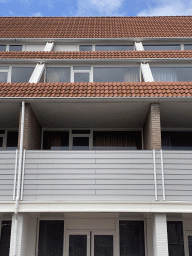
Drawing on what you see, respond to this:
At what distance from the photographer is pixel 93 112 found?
10.7 metres

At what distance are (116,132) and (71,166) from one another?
10.8 feet

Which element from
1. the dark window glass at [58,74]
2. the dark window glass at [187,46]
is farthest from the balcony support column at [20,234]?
the dark window glass at [187,46]

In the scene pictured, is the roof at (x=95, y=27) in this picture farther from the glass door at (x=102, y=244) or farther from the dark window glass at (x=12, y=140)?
the glass door at (x=102, y=244)

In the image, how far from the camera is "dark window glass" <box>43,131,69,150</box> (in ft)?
39.0

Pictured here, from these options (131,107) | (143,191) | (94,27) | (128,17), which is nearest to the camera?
(143,191)

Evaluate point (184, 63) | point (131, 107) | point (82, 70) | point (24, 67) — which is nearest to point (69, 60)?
point (82, 70)

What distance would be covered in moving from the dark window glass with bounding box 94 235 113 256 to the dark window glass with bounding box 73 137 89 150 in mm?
3113

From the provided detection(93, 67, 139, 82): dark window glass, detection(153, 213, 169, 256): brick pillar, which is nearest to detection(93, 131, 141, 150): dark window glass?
detection(93, 67, 139, 82): dark window glass

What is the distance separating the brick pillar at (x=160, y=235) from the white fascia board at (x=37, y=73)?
Answer: 583 cm

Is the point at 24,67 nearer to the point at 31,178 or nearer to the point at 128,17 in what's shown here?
the point at 31,178

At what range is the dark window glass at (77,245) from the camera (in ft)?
35.3

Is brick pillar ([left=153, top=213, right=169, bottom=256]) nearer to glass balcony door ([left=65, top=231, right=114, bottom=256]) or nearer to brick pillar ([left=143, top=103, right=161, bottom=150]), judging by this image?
brick pillar ([left=143, top=103, right=161, bottom=150])

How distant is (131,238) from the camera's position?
35.6 feet

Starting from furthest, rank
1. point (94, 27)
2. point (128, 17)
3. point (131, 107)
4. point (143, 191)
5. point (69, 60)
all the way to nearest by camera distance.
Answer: point (128, 17) < point (94, 27) < point (69, 60) < point (131, 107) < point (143, 191)
